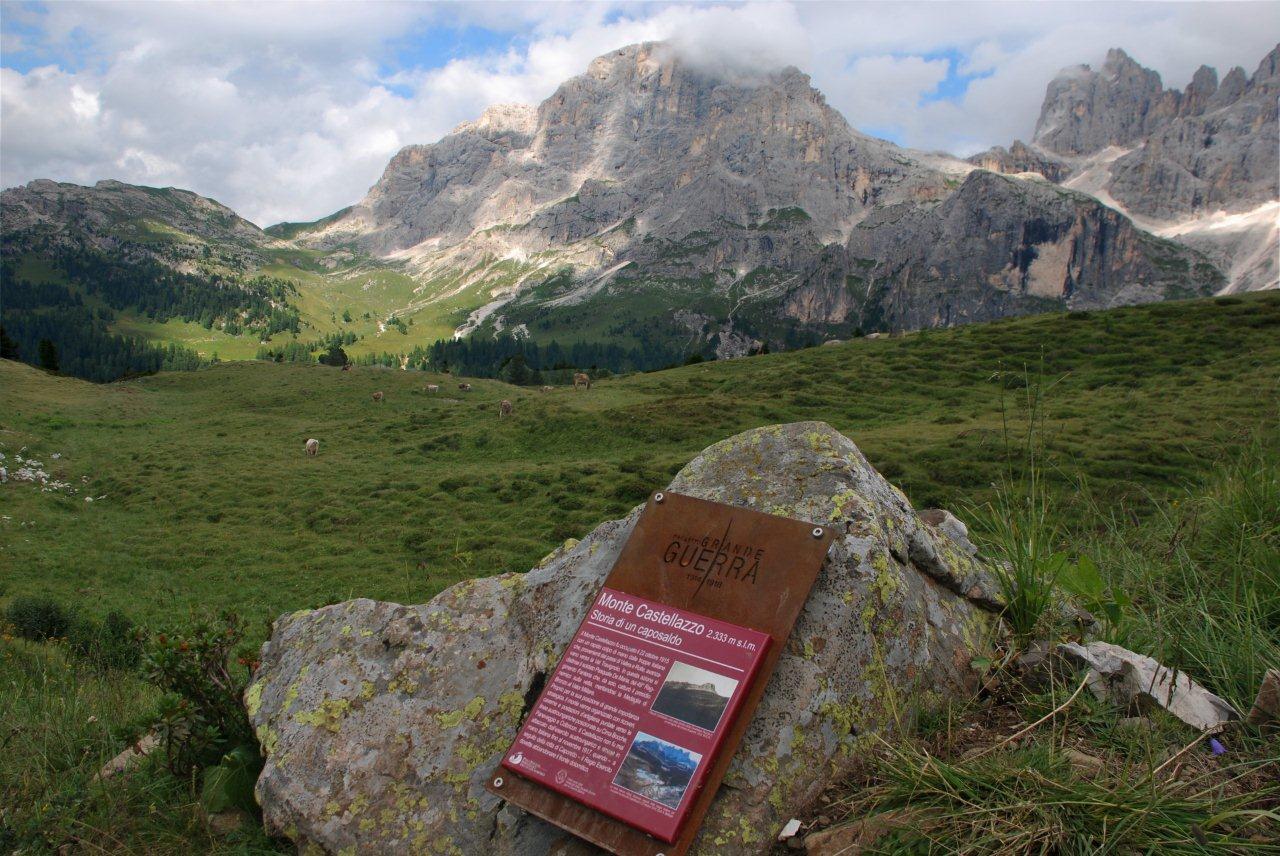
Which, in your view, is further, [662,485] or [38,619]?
[662,485]

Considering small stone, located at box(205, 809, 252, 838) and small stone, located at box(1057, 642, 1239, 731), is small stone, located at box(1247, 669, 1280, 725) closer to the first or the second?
small stone, located at box(1057, 642, 1239, 731)

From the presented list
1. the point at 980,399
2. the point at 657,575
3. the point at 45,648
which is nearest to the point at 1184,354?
the point at 980,399

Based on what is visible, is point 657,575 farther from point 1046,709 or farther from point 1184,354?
point 1184,354

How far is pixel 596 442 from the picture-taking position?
132 feet

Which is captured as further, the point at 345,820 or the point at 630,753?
the point at 345,820

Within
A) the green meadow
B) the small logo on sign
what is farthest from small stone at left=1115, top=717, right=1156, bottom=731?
the small logo on sign

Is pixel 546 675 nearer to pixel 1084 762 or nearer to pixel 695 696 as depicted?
pixel 695 696

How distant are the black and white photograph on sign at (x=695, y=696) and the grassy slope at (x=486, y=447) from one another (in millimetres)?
4971

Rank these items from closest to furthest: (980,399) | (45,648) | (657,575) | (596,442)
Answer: (657,575)
(45,648)
(596,442)
(980,399)

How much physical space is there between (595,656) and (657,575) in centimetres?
80

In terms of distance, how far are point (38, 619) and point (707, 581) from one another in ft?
60.1

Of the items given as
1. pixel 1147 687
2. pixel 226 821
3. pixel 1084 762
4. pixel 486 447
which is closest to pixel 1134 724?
pixel 1147 687

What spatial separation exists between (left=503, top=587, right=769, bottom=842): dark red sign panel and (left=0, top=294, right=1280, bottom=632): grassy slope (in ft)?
16.0

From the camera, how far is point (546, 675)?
18.4 ft
